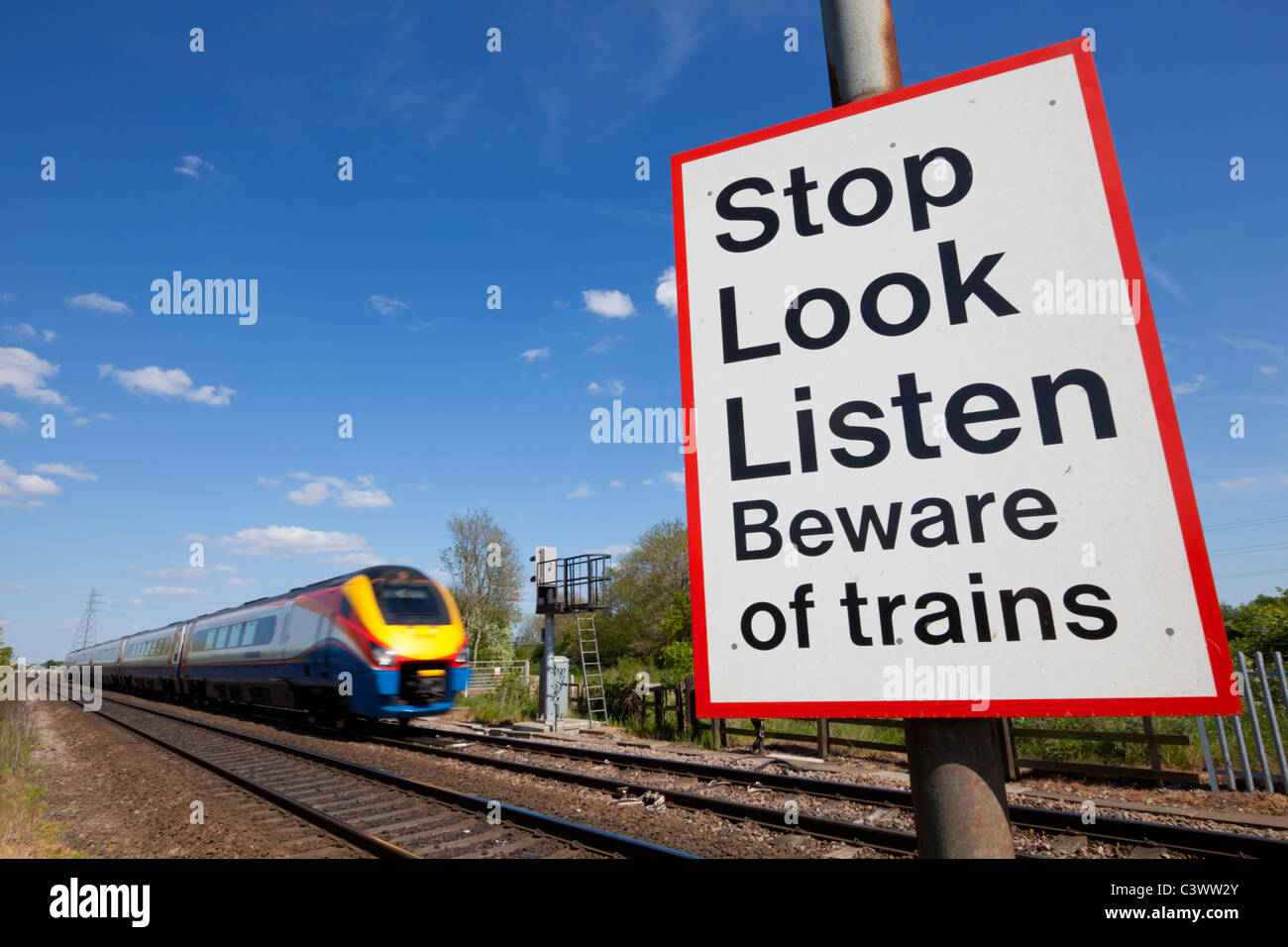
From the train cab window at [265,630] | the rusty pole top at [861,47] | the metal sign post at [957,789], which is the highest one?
the rusty pole top at [861,47]

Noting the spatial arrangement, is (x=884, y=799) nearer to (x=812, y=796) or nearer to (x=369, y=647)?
(x=812, y=796)

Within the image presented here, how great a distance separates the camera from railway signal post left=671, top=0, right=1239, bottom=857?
118cm

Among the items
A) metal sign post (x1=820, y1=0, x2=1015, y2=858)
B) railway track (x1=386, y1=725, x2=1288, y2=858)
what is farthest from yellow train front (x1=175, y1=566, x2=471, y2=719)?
metal sign post (x1=820, y1=0, x2=1015, y2=858)

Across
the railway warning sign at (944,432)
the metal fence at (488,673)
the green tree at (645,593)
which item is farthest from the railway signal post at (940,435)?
the green tree at (645,593)

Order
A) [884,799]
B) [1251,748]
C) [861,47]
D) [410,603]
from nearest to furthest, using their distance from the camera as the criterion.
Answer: [861,47] → [884,799] → [1251,748] → [410,603]

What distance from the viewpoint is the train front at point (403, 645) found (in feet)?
43.1

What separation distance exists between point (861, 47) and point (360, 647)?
14.2 metres

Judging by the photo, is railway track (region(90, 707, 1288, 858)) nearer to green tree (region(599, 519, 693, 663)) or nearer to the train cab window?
the train cab window

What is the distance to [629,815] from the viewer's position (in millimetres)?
7422

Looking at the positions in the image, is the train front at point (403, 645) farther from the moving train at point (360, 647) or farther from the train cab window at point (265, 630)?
the train cab window at point (265, 630)

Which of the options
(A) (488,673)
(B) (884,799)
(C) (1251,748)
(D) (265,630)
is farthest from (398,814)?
(A) (488,673)

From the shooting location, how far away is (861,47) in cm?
153

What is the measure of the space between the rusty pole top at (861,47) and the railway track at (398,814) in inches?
218
